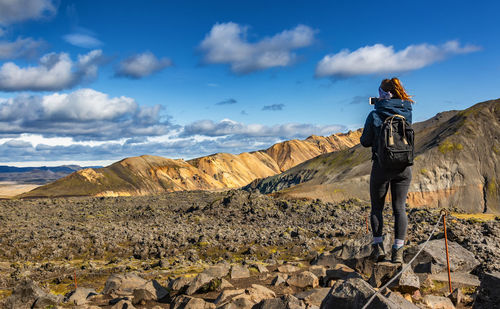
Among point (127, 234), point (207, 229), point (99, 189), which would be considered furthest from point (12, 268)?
point (99, 189)

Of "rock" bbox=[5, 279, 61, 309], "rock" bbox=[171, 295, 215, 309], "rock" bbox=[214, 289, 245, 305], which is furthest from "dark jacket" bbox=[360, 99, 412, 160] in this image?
"rock" bbox=[5, 279, 61, 309]

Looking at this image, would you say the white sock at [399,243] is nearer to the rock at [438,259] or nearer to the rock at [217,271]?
the rock at [438,259]

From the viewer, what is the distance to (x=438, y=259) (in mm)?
8664

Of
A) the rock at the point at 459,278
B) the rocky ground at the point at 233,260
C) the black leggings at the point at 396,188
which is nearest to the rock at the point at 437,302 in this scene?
the rocky ground at the point at 233,260

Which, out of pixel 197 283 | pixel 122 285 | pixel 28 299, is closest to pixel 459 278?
pixel 197 283

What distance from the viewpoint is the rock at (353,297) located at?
14.5ft

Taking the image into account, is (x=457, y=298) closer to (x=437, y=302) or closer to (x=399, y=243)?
(x=437, y=302)

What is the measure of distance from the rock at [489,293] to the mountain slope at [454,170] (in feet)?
156

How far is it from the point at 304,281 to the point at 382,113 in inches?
165

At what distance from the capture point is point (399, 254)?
6.51 m

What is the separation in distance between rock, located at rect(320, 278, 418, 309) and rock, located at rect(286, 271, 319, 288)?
11.0 ft

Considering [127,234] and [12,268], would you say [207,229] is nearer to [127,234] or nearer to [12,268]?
[127,234]

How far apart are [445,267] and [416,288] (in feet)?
9.45

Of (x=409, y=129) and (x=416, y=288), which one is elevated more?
(x=409, y=129)
